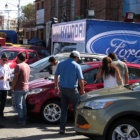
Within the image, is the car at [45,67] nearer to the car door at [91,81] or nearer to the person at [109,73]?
the car door at [91,81]

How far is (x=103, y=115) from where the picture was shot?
566cm

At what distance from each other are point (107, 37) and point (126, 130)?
322 inches

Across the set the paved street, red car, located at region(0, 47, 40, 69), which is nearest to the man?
the paved street

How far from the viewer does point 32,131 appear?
7.57 m

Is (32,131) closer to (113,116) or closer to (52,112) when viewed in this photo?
(52,112)

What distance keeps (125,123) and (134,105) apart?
326 millimetres

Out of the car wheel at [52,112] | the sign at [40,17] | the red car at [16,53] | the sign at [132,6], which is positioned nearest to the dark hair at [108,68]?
the car wheel at [52,112]

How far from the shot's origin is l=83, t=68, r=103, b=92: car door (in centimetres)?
848

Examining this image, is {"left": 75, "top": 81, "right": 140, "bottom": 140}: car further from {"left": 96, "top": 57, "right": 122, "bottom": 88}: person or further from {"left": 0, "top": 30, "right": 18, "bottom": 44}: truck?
{"left": 0, "top": 30, "right": 18, "bottom": 44}: truck

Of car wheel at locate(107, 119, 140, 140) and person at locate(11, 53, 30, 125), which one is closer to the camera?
car wheel at locate(107, 119, 140, 140)

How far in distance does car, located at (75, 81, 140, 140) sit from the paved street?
127 centimetres

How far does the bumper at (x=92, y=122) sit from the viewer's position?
223 inches

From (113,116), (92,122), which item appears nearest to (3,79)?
(92,122)

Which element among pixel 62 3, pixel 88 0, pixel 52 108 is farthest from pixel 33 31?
pixel 52 108
